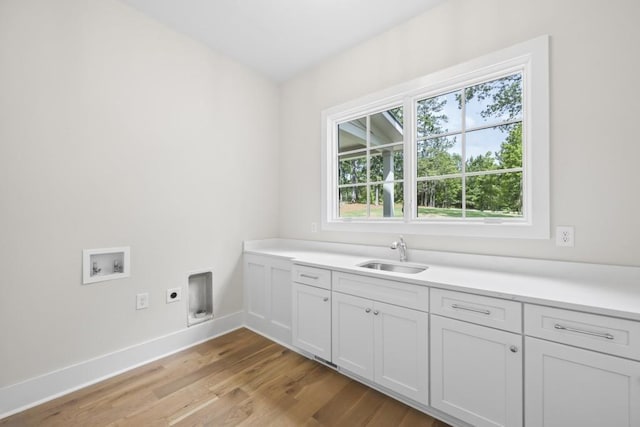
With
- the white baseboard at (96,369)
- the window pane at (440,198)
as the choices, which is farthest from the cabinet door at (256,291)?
the window pane at (440,198)

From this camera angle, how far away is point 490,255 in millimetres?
1848

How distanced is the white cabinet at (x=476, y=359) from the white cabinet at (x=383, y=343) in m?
0.08

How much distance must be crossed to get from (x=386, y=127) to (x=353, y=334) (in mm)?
1831

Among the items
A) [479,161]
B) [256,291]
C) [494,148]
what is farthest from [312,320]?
[494,148]

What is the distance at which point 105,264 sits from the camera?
2.03 meters

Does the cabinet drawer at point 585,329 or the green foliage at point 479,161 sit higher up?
the green foliage at point 479,161

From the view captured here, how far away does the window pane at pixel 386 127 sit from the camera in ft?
8.00

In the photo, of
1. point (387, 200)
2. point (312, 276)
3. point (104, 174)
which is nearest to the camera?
point (104, 174)

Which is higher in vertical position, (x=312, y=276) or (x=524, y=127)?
(x=524, y=127)

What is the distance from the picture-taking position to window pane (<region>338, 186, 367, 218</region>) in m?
2.71

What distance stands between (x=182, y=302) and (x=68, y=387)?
85 cm

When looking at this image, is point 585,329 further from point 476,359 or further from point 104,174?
point 104,174

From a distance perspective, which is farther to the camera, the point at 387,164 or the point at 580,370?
the point at 387,164

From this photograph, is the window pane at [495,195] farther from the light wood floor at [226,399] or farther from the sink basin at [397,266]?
the light wood floor at [226,399]
